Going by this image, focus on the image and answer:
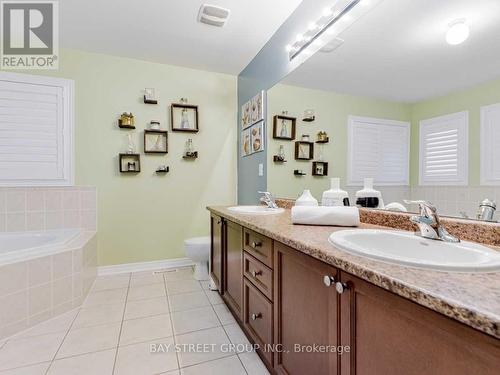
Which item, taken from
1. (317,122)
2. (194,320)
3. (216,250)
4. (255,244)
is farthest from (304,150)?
(194,320)

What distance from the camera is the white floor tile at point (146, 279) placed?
8.34 ft

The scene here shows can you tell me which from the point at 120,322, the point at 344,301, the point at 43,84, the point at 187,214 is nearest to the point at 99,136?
the point at 43,84

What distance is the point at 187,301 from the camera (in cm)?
215

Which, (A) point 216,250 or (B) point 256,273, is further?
(A) point 216,250

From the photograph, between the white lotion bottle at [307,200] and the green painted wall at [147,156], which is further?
the green painted wall at [147,156]

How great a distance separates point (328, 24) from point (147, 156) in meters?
2.13

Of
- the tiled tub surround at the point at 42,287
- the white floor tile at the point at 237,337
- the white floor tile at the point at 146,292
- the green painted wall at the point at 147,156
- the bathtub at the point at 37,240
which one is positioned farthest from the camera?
the green painted wall at the point at 147,156

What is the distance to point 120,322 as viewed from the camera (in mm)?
1821

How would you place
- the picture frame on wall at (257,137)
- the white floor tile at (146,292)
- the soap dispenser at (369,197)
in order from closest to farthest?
the soap dispenser at (369,197)
the white floor tile at (146,292)
the picture frame on wall at (257,137)

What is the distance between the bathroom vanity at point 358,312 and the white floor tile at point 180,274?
4.73 ft

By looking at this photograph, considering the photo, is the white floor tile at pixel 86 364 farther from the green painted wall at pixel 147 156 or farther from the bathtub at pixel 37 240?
the green painted wall at pixel 147 156

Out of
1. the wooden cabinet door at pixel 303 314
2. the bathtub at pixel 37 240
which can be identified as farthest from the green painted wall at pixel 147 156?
the wooden cabinet door at pixel 303 314

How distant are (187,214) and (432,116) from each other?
99.6 inches

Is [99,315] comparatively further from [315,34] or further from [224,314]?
[315,34]
